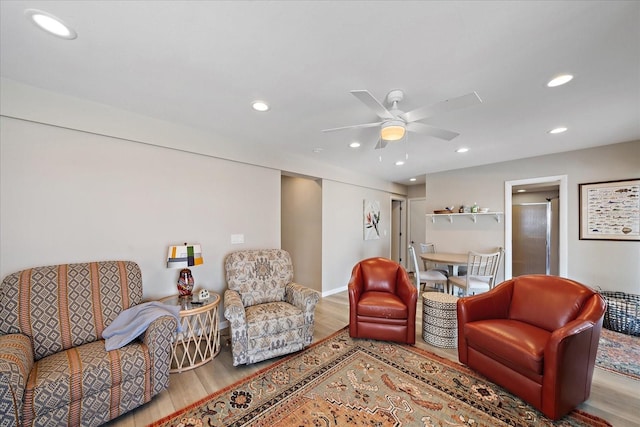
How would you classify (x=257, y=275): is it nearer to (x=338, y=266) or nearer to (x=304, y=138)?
(x=304, y=138)

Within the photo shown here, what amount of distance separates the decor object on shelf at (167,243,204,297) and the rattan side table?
0.35ft

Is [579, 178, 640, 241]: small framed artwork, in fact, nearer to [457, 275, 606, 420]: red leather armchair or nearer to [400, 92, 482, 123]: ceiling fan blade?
[457, 275, 606, 420]: red leather armchair

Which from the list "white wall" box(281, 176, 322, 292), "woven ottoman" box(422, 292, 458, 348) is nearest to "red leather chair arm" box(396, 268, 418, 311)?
"woven ottoman" box(422, 292, 458, 348)

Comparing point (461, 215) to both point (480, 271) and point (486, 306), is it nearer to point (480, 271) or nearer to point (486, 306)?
point (480, 271)

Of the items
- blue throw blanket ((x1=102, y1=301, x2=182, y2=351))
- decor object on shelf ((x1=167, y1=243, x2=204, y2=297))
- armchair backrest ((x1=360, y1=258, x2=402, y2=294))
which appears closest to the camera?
blue throw blanket ((x1=102, y1=301, x2=182, y2=351))

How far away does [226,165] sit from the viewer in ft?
10.1

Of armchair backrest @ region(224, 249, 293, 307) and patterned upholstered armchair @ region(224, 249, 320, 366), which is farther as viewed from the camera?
armchair backrest @ region(224, 249, 293, 307)

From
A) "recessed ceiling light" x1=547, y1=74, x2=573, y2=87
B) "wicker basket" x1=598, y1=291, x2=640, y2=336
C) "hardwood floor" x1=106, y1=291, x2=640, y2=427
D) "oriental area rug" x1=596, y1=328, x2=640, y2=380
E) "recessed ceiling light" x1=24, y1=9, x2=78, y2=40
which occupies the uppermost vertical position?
"recessed ceiling light" x1=24, y1=9, x2=78, y2=40

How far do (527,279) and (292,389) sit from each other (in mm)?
2400

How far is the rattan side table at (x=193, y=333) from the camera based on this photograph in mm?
2178

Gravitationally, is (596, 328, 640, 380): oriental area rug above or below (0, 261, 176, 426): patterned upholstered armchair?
below

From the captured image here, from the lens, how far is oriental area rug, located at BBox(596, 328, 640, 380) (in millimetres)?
2184

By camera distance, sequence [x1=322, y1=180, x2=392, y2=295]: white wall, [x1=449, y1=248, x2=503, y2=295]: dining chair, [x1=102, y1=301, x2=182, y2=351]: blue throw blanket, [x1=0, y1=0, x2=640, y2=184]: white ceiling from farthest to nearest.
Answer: [x1=322, y1=180, x2=392, y2=295]: white wall → [x1=449, y1=248, x2=503, y2=295]: dining chair → [x1=102, y1=301, x2=182, y2=351]: blue throw blanket → [x1=0, y1=0, x2=640, y2=184]: white ceiling

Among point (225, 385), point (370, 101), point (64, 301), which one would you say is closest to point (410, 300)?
point (225, 385)
